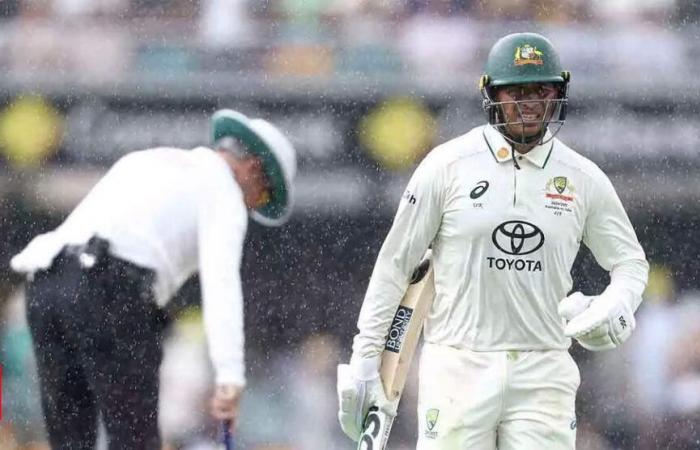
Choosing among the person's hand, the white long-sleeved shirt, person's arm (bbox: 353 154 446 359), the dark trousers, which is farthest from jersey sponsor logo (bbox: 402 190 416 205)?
the person's hand

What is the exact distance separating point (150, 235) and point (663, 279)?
5.52 feet

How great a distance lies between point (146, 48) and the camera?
492cm

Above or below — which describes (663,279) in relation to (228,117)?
below

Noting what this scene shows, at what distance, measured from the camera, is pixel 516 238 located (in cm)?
357

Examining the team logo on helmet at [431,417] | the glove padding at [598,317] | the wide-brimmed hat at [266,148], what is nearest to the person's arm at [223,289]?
the wide-brimmed hat at [266,148]

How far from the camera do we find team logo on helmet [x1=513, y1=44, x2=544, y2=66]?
144 inches

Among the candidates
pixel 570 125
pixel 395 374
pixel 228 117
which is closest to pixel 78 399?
pixel 228 117

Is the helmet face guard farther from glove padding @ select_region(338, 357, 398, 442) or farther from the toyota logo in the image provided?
glove padding @ select_region(338, 357, 398, 442)

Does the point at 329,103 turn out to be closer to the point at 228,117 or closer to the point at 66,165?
the point at 228,117

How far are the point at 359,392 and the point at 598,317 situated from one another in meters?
0.63

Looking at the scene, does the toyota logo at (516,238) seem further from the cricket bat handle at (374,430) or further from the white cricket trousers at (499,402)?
the cricket bat handle at (374,430)

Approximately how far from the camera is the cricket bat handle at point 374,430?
148 inches

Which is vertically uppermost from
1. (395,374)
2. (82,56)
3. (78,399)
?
(82,56)

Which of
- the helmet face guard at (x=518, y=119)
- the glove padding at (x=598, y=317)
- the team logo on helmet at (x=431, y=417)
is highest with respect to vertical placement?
the helmet face guard at (x=518, y=119)
